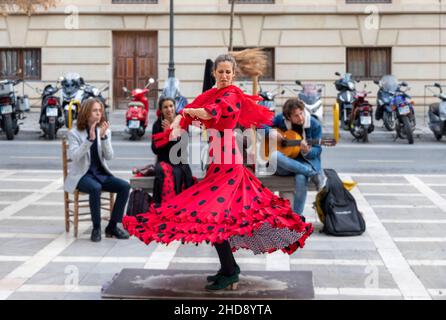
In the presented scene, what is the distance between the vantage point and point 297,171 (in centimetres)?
973

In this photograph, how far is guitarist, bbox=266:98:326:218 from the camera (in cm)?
976

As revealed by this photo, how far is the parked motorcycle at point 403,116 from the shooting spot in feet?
65.9

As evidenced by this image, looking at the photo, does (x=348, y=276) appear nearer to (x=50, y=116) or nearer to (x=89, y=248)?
(x=89, y=248)

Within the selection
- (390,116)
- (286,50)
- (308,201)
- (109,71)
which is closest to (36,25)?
(109,71)

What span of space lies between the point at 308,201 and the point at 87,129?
343 cm

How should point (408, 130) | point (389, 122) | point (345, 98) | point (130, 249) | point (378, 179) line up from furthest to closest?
point (345, 98), point (389, 122), point (408, 130), point (378, 179), point (130, 249)

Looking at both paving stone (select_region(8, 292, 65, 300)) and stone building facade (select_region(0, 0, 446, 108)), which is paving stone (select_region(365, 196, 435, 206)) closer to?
paving stone (select_region(8, 292, 65, 300))

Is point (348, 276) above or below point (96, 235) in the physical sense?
below

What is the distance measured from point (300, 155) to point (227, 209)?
333 cm

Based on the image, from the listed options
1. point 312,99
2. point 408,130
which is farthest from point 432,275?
point 312,99

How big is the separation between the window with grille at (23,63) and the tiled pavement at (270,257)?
16.3 m

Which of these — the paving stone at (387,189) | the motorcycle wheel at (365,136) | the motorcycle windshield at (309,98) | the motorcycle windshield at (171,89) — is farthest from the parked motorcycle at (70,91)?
the paving stone at (387,189)
